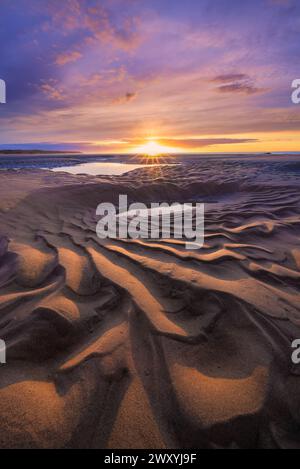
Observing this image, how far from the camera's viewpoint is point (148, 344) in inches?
66.7

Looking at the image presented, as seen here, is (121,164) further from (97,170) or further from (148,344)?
(148,344)

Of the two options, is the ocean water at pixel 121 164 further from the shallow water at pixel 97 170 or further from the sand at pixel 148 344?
the sand at pixel 148 344

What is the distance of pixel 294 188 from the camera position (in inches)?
261

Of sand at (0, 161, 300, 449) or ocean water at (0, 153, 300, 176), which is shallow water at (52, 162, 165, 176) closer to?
ocean water at (0, 153, 300, 176)

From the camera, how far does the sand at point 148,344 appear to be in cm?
125

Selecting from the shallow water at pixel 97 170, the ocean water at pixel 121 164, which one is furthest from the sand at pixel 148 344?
the shallow water at pixel 97 170

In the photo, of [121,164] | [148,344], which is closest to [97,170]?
[121,164]

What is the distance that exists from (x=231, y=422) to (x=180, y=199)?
20.6ft

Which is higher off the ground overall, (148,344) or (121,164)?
(121,164)

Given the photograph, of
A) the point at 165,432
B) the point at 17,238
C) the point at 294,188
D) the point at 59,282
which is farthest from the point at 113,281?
the point at 294,188

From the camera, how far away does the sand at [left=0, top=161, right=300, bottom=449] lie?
1.25 m

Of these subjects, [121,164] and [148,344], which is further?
[121,164]

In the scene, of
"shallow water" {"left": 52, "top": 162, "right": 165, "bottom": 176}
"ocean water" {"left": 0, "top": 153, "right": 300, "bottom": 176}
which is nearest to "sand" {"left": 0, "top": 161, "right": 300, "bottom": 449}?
"ocean water" {"left": 0, "top": 153, "right": 300, "bottom": 176}
